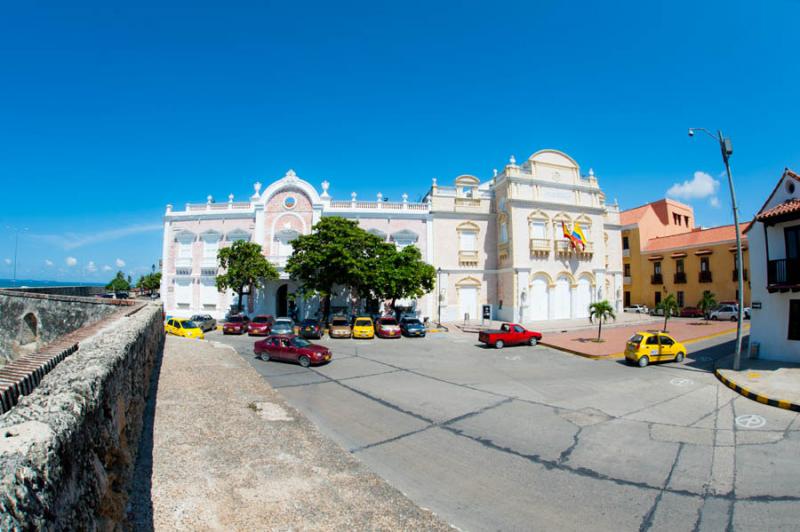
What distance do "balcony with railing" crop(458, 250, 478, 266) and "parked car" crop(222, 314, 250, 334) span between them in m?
18.7

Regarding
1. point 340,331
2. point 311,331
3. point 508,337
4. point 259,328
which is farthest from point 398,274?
point 259,328

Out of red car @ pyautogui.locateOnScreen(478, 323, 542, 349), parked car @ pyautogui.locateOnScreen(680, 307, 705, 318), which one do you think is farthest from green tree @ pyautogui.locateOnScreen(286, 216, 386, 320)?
parked car @ pyautogui.locateOnScreen(680, 307, 705, 318)

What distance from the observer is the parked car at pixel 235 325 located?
2495cm

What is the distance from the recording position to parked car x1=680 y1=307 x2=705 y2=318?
1380 inches

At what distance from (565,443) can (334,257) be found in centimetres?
1995

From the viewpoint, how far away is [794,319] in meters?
14.8

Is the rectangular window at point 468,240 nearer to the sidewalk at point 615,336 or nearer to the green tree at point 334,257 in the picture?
the green tree at point 334,257

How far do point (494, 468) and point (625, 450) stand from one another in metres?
2.98

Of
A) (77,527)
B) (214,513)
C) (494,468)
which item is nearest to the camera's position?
(77,527)

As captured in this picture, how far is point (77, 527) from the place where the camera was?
234cm

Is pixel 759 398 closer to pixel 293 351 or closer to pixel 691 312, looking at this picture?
pixel 293 351

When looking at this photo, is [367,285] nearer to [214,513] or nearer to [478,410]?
[478,410]

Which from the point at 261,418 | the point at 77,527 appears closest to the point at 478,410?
the point at 261,418

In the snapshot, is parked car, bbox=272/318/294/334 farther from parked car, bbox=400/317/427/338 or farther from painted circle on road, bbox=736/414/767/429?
painted circle on road, bbox=736/414/767/429
